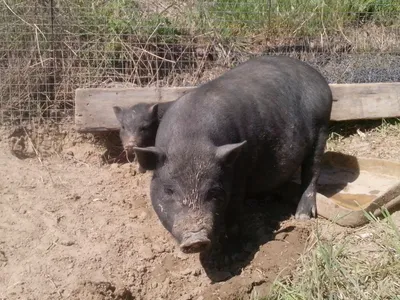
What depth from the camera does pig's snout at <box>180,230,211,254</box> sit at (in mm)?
4332

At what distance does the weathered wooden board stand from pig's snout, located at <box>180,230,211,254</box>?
263 centimetres

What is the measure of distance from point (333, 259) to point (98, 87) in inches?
135

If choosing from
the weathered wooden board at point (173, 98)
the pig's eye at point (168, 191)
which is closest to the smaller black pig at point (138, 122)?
the weathered wooden board at point (173, 98)

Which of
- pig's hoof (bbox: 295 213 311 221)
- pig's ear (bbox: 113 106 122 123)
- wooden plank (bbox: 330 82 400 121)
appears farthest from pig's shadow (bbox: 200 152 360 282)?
pig's ear (bbox: 113 106 122 123)

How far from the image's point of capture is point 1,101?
690cm

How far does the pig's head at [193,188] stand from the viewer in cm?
444

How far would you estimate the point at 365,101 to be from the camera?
7.07 m

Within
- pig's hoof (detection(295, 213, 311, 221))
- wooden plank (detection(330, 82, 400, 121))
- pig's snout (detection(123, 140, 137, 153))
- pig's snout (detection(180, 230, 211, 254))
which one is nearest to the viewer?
pig's snout (detection(180, 230, 211, 254))

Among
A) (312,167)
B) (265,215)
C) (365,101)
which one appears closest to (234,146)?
(265,215)

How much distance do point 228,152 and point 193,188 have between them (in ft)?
1.10

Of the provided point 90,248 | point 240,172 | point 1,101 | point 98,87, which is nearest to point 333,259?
point 240,172

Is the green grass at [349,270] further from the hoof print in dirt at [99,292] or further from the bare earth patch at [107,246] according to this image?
the hoof print in dirt at [99,292]

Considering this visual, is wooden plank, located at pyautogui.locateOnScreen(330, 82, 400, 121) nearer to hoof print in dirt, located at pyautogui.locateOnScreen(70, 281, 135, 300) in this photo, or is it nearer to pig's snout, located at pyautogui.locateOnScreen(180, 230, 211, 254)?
pig's snout, located at pyautogui.locateOnScreen(180, 230, 211, 254)

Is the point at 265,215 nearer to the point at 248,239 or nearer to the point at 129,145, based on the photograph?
the point at 248,239
